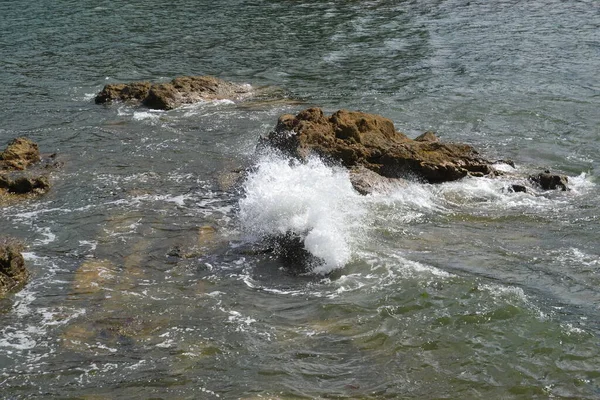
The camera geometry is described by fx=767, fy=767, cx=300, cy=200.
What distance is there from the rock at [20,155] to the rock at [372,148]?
16.9 feet

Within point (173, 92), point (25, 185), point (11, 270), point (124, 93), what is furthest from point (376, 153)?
point (124, 93)

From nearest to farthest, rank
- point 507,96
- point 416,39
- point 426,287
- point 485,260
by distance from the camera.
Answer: point 426,287 → point 485,260 → point 507,96 → point 416,39

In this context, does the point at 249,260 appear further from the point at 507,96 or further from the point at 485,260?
the point at 507,96

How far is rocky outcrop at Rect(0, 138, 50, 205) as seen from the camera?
14719 mm

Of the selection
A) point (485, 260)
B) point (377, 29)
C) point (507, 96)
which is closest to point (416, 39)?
point (377, 29)

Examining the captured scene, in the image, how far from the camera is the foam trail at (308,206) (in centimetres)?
1170

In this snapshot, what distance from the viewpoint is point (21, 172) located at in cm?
1590

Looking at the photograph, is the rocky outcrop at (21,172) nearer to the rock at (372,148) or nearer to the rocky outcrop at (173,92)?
the rocky outcrop at (173,92)

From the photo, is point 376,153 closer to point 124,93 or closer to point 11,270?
point 11,270

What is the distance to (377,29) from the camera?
29.6 metres

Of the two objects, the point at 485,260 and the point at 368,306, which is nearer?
the point at 368,306

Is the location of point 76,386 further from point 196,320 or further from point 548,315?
point 548,315

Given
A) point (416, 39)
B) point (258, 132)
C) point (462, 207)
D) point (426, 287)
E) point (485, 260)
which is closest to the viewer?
point (426, 287)

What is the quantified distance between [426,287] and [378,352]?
176cm
